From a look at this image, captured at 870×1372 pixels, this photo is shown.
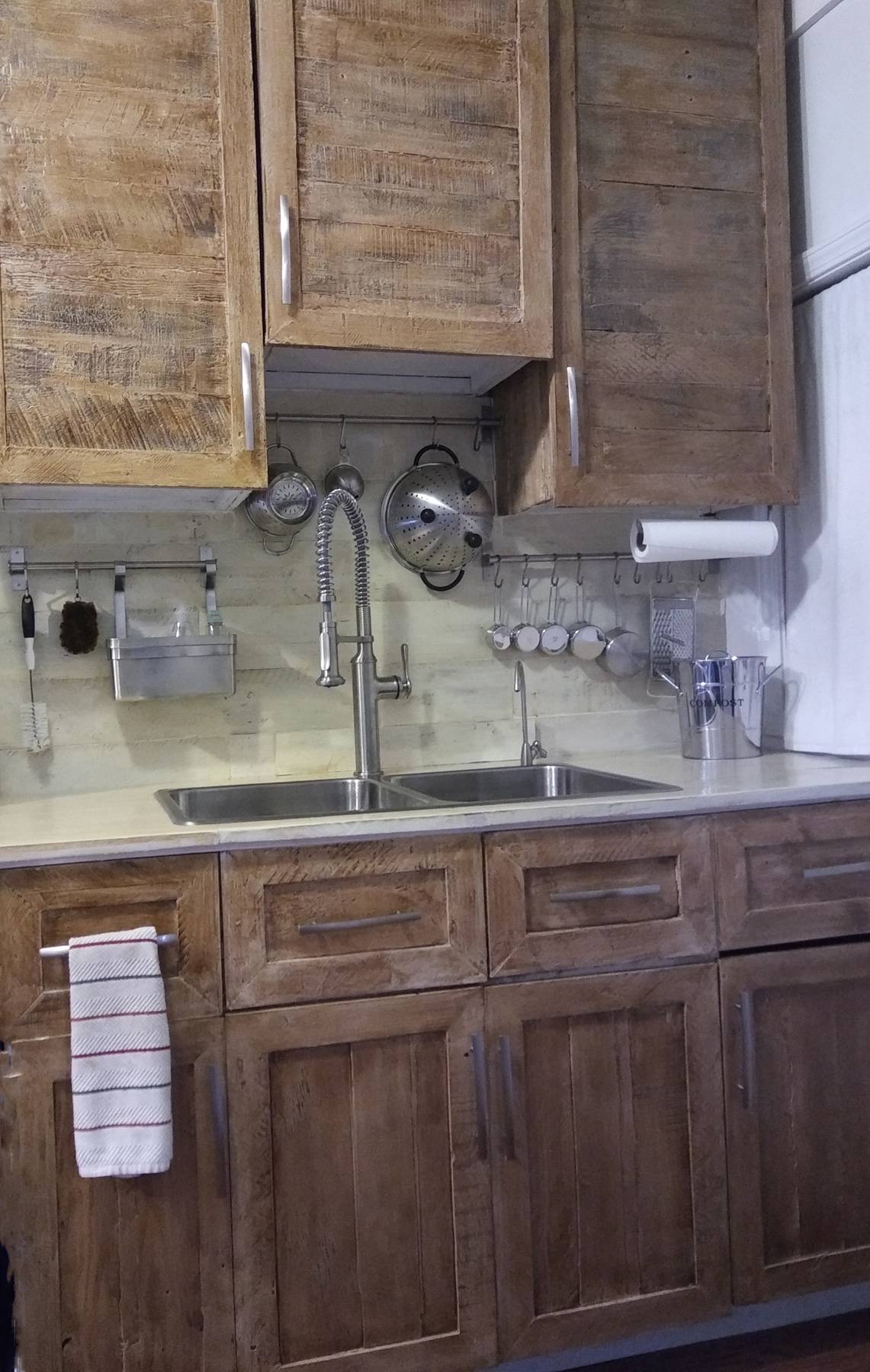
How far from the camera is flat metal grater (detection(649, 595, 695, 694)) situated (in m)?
2.40

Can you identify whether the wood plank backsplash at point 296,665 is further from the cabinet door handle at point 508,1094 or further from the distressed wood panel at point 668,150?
the cabinet door handle at point 508,1094

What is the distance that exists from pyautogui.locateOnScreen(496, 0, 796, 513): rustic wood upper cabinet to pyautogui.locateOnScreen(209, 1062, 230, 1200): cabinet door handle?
1116mm

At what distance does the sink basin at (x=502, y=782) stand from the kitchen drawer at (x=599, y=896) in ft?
1.24

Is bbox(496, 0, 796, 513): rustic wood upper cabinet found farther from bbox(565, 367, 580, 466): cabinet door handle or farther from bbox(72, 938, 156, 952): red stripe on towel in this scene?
bbox(72, 938, 156, 952): red stripe on towel

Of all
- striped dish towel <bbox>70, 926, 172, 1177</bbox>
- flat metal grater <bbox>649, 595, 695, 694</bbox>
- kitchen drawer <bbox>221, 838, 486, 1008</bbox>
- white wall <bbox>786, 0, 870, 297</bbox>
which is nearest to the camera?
striped dish towel <bbox>70, 926, 172, 1177</bbox>

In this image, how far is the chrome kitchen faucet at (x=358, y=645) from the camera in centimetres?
196

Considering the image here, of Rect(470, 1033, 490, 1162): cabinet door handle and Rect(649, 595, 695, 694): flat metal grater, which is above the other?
Rect(649, 595, 695, 694): flat metal grater

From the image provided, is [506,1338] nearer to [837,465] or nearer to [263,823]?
[263,823]

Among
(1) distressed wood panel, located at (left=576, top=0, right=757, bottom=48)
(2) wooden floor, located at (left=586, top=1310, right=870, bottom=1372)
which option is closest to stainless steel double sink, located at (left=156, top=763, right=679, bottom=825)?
(2) wooden floor, located at (left=586, top=1310, right=870, bottom=1372)

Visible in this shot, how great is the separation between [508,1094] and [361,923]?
341mm

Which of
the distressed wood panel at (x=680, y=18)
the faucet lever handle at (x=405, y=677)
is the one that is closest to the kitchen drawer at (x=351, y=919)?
the faucet lever handle at (x=405, y=677)

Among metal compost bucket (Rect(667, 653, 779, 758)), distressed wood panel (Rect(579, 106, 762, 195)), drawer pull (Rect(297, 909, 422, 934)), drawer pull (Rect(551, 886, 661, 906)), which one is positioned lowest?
drawer pull (Rect(297, 909, 422, 934))

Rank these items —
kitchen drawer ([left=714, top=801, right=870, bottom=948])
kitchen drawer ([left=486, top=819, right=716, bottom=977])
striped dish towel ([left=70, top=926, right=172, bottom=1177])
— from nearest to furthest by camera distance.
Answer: striped dish towel ([left=70, top=926, right=172, bottom=1177]), kitchen drawer ([left=486, top=819, right=716, bottom=977]), kitchen drawer ([left=714, top=801, right=870, bottom=948])

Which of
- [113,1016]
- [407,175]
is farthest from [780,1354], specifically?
[407,175]
